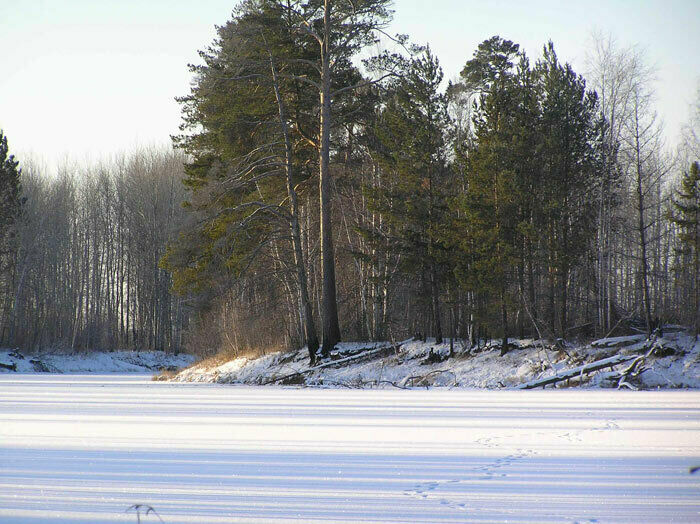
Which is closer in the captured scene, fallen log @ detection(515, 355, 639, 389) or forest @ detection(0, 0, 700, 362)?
fallen log @ detection(515, 355, 639, 389)

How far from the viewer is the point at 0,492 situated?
Result: 459cm

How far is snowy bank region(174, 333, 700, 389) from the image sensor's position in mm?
16109

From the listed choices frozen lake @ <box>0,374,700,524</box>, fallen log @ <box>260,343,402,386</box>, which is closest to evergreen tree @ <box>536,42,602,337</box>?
fallen log @ <box>260,343,402,386</box>

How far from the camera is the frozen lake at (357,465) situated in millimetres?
4152

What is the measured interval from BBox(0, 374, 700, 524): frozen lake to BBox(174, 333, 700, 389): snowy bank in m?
5.71

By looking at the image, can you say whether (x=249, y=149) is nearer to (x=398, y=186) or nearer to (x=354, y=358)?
(x=398, y=186)

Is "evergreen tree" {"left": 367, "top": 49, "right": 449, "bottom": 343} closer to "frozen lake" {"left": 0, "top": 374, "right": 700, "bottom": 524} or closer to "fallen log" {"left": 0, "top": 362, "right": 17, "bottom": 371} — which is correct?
"frozen lake" {"left": 0, "top": 374, "right": 700, "bottom": 524}

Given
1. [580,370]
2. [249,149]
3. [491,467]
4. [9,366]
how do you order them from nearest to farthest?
[491,467] → [580,370] → [249,149] → [9,366]

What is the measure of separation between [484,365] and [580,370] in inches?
118

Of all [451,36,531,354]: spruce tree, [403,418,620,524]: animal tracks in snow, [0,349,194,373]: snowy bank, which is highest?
[451,36,531,354]: spruce tree

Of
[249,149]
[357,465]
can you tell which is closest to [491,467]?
[357,465]

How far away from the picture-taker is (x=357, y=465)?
5.70m

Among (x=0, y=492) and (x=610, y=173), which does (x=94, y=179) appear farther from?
(x=0, y=492)

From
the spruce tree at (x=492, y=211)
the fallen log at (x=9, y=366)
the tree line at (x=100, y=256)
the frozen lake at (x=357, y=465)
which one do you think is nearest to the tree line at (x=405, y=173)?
the spruce tree at (x=492, y=211)
